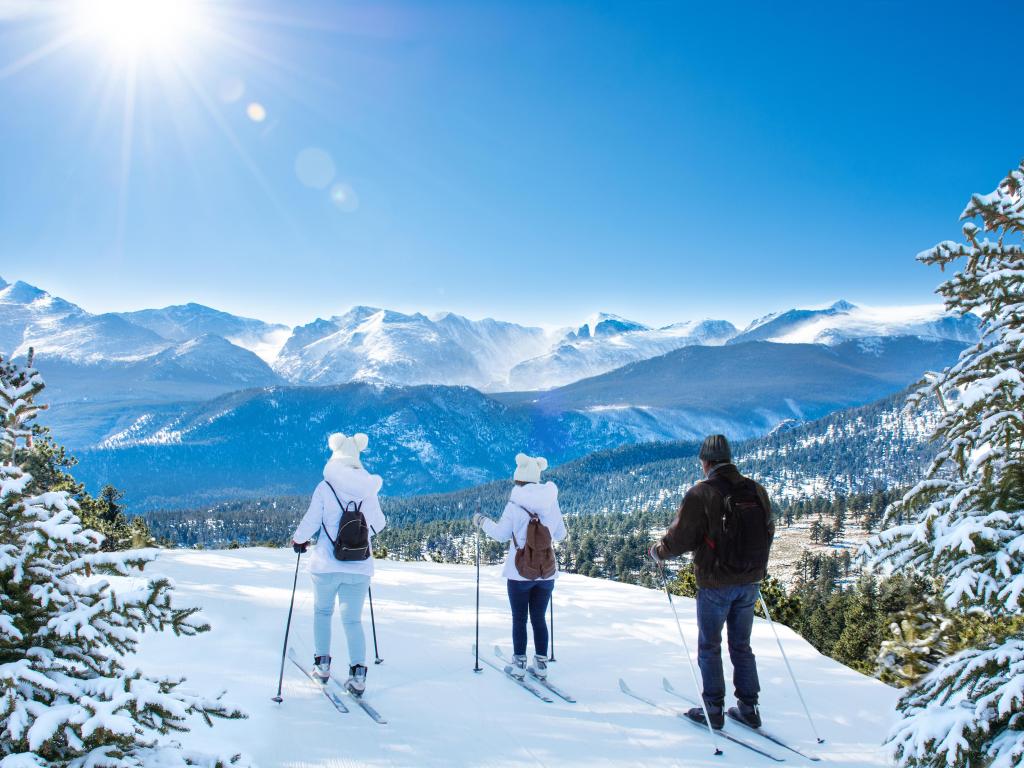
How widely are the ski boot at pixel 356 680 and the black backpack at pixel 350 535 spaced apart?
1.26 meters

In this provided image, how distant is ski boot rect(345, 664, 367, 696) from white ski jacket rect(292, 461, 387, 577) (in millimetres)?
1075

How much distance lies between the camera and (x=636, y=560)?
139m

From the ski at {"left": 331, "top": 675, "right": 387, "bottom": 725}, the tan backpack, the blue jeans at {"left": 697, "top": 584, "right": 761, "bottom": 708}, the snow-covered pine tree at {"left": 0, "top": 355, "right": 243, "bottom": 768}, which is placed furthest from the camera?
the tan backpack

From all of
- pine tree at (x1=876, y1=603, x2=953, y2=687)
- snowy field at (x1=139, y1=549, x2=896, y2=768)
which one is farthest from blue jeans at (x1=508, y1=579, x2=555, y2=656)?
pine tree at (x1=876, y1=603, x2=953, y2=687)

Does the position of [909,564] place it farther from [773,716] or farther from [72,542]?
[72,542]

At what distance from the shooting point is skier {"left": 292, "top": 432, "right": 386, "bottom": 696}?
24.1 ft

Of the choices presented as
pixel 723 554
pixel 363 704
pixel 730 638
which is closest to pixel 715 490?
pixel 723 554

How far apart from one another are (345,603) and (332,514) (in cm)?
102

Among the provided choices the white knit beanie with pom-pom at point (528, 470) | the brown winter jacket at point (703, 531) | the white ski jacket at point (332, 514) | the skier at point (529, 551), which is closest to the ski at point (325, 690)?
the white ski jacket at point (332, 514)

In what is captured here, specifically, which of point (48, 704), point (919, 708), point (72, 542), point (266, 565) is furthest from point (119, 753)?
point (266, 565)

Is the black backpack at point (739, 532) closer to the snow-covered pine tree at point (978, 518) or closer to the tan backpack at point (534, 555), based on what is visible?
the snow-covered pine tree at point (978, 518)

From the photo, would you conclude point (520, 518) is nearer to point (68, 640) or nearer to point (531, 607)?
point (531, 607)

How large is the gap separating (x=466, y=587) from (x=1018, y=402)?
41.5 feet

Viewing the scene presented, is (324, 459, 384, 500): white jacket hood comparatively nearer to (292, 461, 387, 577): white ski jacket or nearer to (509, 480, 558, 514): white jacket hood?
(292, 461, 387, 577): white ski jacket
